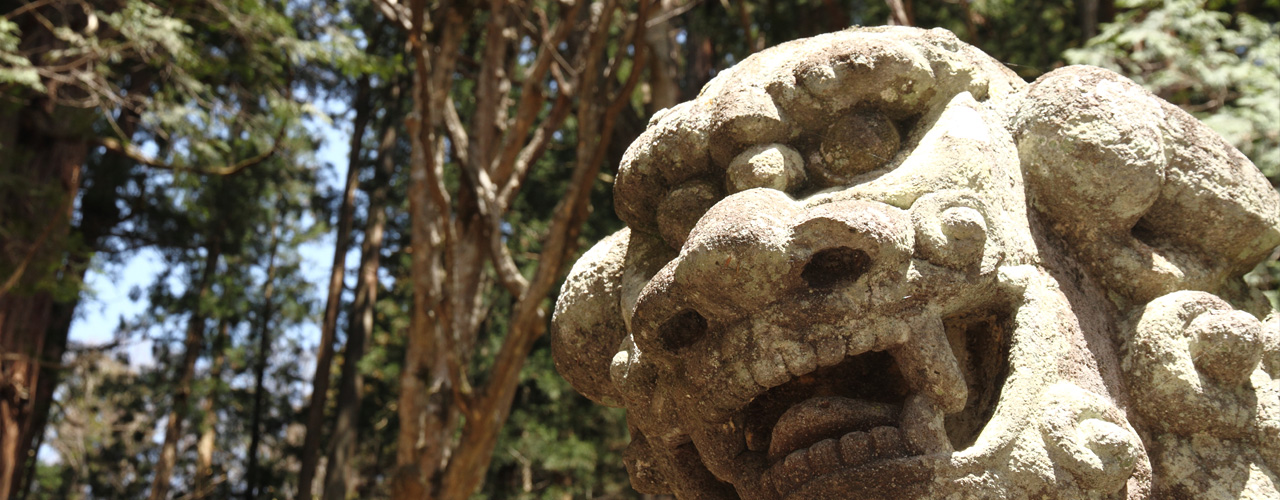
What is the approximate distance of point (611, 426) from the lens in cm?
912

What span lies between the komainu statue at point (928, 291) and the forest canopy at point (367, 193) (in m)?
2.56

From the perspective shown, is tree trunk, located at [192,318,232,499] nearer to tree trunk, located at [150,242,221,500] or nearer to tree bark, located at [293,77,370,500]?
tree trunk, located at [150,242,221,500]

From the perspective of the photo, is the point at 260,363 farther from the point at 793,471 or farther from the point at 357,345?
the point at 793,471

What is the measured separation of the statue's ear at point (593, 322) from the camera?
74.5 inches

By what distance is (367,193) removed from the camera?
11.8 m

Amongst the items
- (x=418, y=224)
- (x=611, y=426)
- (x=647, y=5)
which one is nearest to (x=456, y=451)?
(x=418, y=224)

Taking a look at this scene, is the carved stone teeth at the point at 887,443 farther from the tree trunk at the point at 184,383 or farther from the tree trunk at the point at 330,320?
the tree trunk at the point at 184,383

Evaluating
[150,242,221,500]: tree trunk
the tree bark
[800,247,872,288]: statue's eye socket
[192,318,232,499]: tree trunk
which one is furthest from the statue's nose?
[192,318,232,499]: tree trunk

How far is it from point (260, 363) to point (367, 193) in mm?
2306

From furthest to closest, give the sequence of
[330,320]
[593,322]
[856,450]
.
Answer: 1. [330,320]
2. [593,322]
3. [856,450]

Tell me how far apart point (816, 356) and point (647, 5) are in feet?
12.4

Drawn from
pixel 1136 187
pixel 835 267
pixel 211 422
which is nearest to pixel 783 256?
pixel 835 267

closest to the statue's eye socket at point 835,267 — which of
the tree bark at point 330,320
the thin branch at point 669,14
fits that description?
the thin branch at point 669,14

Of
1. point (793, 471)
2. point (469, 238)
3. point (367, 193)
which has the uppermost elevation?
point (793, 471)
